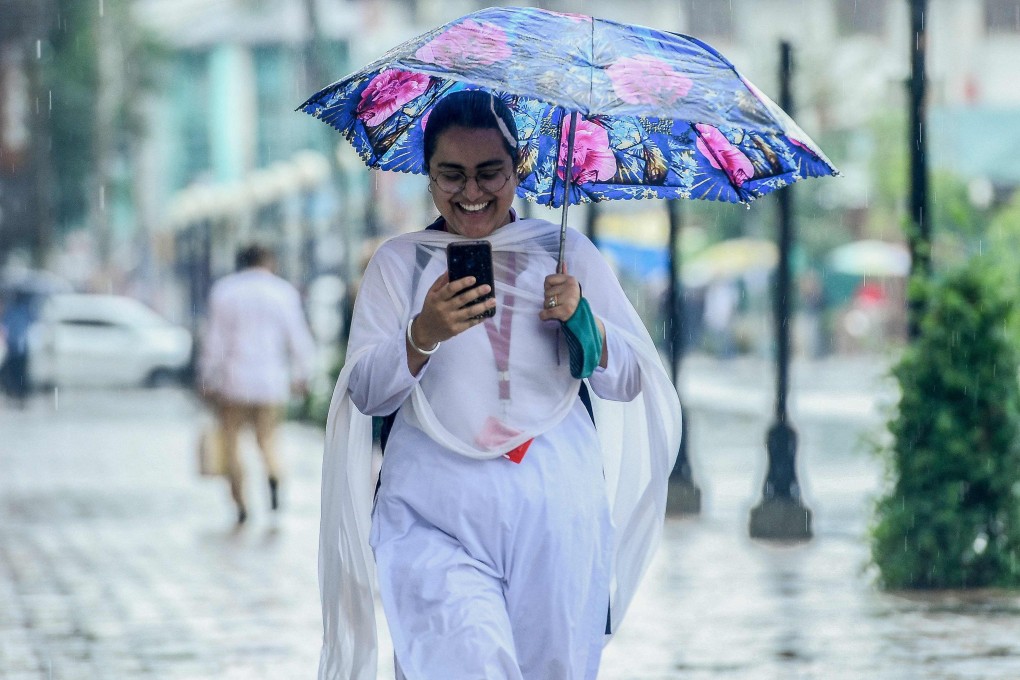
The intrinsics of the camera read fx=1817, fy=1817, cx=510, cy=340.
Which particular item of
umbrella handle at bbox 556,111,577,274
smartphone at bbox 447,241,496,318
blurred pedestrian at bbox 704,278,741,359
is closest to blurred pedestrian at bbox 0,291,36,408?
blurred pedestrian at bbox 704,278,741,359

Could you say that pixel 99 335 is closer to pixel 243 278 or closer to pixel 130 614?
pixel 243 278

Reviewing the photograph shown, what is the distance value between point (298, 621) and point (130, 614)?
2.78ft

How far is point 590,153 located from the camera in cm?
464

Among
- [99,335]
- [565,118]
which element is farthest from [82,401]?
[565,118]

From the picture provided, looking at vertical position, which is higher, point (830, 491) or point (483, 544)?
point (483, 544)

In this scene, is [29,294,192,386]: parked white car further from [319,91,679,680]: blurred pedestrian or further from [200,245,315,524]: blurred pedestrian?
[319,91,679,680]: blurred pedestrian

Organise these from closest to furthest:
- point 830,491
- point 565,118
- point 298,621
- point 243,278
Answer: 1. point 565,118
2. point 298,621
3. point 243,278
4. point 830,491

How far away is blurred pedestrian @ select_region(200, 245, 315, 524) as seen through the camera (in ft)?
40.3

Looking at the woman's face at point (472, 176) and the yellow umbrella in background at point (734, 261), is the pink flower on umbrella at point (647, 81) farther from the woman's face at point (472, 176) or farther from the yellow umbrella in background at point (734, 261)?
the yellow umbrella in background at point (734, 261)

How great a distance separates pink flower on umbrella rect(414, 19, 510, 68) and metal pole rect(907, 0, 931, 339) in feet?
17.3

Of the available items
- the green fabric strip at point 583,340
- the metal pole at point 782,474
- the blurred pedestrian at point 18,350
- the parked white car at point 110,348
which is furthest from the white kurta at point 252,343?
the parked white car at point 110,348

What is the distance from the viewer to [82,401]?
3039cm

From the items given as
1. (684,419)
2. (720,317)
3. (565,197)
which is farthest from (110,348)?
(565,197)

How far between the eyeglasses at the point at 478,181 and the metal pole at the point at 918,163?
516 centimetres
